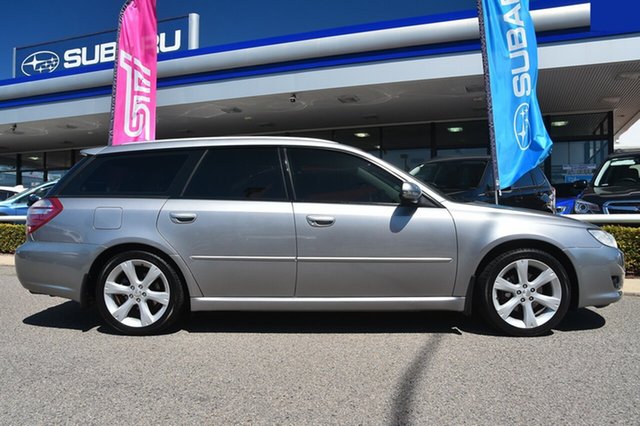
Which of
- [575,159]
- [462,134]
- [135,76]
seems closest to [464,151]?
[462,134]

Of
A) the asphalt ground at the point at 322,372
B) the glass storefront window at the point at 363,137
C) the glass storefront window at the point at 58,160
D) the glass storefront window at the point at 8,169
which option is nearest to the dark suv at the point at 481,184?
the asphalt ground at the point at 322,372

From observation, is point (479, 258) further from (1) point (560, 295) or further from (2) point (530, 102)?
(2) point (530, 102)

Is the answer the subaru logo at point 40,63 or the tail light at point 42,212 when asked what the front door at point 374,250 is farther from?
the subaru logo at point 40,63

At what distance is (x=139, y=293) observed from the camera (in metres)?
4.35

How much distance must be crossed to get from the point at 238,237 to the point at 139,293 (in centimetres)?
101

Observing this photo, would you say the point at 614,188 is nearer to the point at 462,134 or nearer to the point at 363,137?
the point at 462,134

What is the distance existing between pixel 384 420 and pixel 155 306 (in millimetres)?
2449

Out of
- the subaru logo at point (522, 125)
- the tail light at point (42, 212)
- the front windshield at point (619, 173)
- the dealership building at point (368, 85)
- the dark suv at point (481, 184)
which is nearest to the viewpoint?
the tail light at point (42, 212)

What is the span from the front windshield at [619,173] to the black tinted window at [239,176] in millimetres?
6161

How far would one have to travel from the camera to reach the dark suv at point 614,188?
23.8 ft

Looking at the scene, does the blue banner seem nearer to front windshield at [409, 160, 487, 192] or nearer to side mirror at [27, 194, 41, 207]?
front windshield at [409, 160, 487, 192]

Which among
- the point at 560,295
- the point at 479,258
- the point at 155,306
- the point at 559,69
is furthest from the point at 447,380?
the point at 559,69

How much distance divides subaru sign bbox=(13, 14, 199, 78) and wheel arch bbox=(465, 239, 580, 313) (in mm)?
11697

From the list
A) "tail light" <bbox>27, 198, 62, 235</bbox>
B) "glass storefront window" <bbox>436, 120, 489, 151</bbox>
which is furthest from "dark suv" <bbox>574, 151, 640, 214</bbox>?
"tail light" <bbox>27, 198, 62, 235</bbox>
